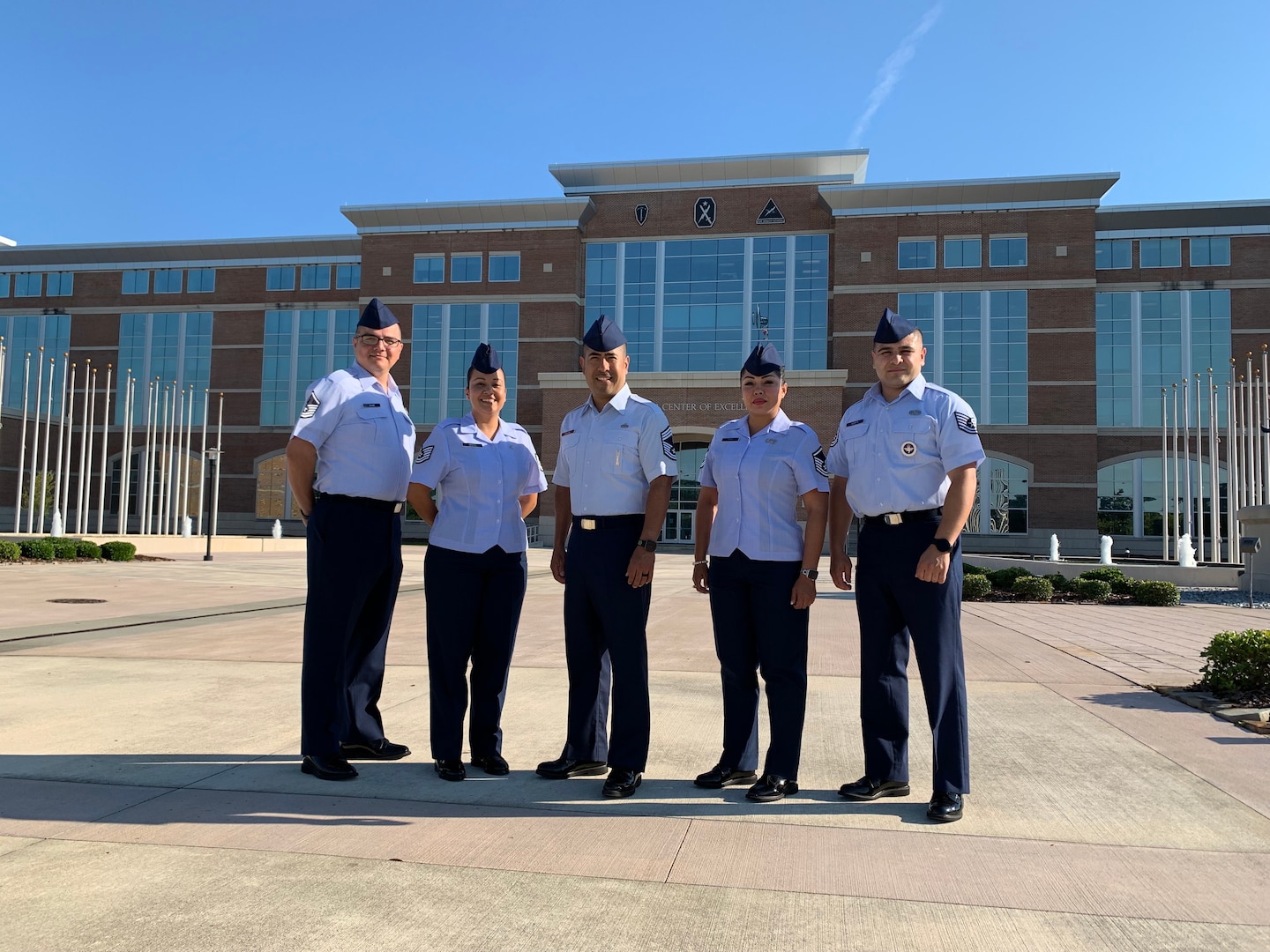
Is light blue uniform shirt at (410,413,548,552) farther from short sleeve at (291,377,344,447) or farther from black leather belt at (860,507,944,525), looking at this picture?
black leather belt at (860,507,944,525)

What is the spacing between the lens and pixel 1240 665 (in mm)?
6812

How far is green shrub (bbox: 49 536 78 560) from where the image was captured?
2556 centimetres

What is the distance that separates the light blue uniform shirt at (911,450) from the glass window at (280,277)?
197 ft

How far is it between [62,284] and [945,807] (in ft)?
230

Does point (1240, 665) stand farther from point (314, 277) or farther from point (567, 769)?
point (314, 277)

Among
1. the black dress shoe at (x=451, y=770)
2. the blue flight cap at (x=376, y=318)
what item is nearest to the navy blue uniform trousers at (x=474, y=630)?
the black dress shoe at (x=451, y=770)

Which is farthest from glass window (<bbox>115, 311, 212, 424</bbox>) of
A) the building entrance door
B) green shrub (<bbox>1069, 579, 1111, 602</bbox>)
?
green shrub (<bbox>1069, 579, 1111, 602</bbox>)

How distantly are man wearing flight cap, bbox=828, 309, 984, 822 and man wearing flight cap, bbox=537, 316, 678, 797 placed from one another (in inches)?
36.5

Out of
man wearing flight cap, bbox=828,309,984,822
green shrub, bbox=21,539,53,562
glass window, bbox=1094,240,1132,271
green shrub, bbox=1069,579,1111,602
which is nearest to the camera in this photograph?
man wearing flight cap, bbox=828,309,984,822

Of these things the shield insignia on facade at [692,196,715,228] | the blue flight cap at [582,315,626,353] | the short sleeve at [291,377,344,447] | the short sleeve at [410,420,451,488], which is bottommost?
the short sleeve at [410,420,451,488]

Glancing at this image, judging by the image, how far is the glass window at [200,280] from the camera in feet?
196

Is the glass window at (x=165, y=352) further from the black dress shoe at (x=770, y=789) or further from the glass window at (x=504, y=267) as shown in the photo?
the black dress shoe at (x=770, y=789)

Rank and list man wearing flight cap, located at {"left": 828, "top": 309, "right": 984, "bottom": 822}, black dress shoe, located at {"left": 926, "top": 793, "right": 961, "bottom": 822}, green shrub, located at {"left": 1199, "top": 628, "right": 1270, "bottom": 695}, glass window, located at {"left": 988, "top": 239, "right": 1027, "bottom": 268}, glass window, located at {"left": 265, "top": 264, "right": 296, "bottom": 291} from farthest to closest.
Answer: glass window, located at {"left": 265, "top": 264, "right": 296, "bottom": 291} < glass window, located at {"left": 988, "top": 239, "right": 1027, "bottom": 268} < green shrub, located at {"left": 1199, "top": 628, "right": 1270, "bottom": 695} < man wearing flight cap, located at {"left": 828, "top": 309, "right": 984, "bottom": 822} < black dress shoe, located at {"left": 926, "top": 793, "right": 961, "bottom": 822}

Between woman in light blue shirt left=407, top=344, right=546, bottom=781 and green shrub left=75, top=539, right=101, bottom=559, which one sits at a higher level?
woman in light blue shirt left=407, top=344, right=546, bottom=781
